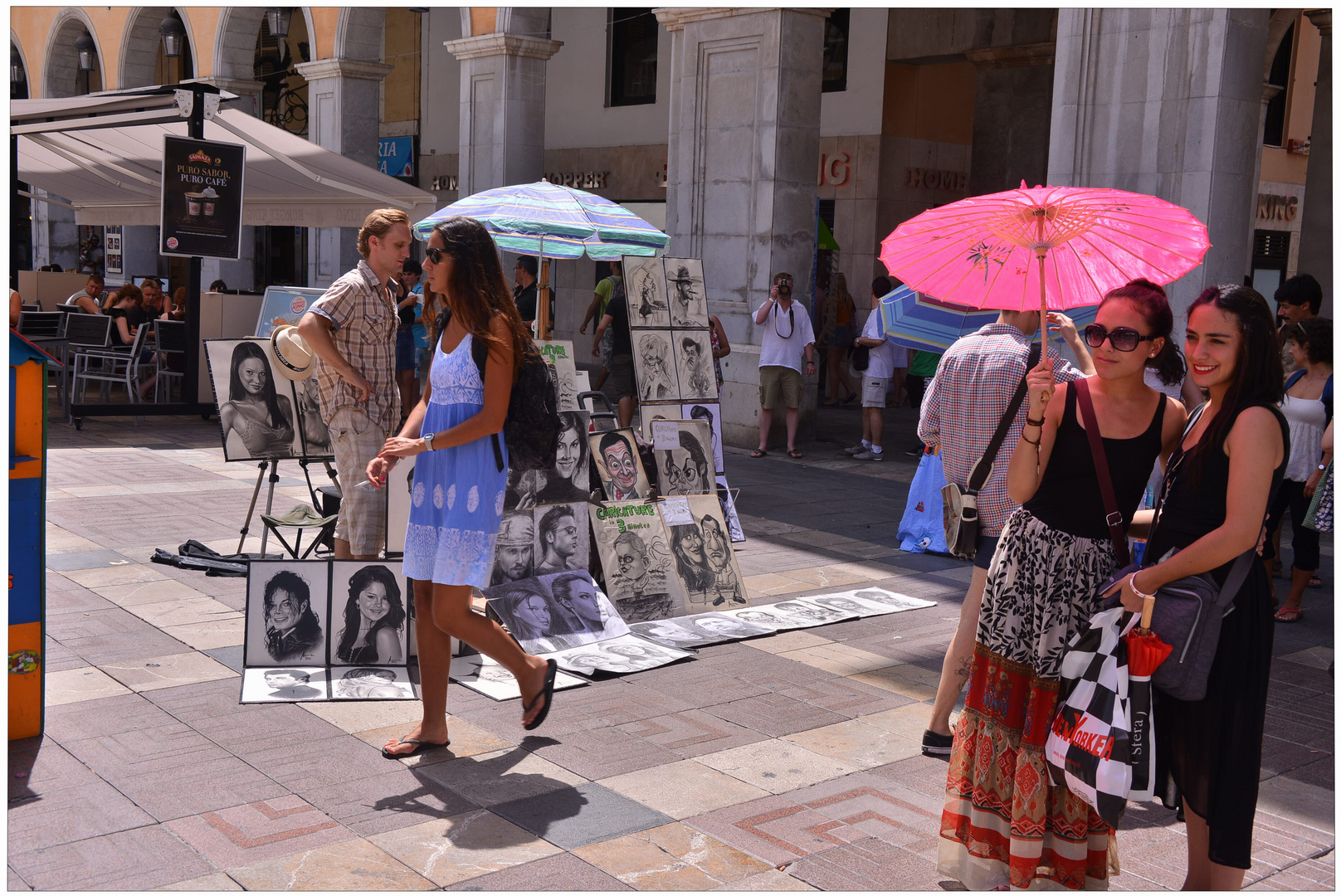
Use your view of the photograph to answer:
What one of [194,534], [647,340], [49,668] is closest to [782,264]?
[647,340]

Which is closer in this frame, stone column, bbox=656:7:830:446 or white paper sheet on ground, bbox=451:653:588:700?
white paper sheet on ground, bbox=451:653:588:700

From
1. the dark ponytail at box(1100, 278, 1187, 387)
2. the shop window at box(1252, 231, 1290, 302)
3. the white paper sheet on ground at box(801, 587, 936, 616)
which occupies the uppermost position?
the shop window at box(1252, 231, 1290, 302)

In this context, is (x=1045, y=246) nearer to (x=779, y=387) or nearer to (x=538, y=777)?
(x=538, y=777)

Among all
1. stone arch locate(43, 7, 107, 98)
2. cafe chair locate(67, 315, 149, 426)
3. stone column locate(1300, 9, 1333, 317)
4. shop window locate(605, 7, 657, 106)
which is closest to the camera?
cafe chair locate(67, 315, 149, 426)

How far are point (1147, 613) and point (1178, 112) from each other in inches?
309

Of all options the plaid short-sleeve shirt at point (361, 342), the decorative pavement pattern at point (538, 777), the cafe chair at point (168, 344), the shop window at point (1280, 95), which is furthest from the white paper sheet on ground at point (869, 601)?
the shop window at point (1280, 95)

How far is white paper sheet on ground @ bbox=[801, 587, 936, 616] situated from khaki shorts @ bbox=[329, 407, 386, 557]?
240 cm

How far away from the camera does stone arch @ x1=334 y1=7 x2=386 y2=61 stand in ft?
59.4

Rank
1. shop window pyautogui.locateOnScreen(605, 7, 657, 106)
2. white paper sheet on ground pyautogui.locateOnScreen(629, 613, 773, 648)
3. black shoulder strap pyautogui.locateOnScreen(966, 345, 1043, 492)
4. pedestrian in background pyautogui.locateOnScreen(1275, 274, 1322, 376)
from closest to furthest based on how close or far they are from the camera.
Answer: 1. black shoulder strap pyautogui.locateOnScreen(966, 345, 1043, 492)
2. white paper sheet on ground pyautogui.locateOnScreen(629, 613, 773, 648)
3. pedestrian in background pyautogui.locateOnScreen(1275, 274, 1322, 376)
4. shop window pyautogui.locateOnScreen(605, 7, 657, 106)

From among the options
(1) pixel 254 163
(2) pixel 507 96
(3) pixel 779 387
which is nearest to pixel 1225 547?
(3) pixel 779 387

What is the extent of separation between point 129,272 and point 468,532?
69.7ft

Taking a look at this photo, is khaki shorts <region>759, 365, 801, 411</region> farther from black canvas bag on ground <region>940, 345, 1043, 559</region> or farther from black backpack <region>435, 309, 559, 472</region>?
black backpack <region>435, 309, 559, 472</region>

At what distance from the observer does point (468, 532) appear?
431 cm

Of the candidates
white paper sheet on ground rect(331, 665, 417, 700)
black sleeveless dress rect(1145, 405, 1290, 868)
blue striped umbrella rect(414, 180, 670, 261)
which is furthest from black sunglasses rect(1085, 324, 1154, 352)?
blue striped umbrella rect(414, 180, 670, 261)
